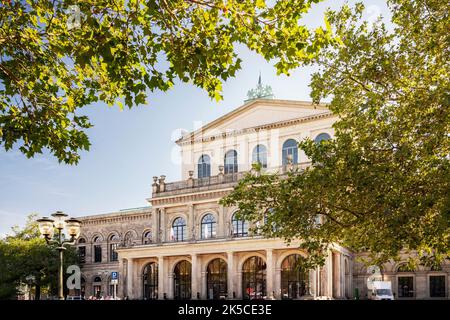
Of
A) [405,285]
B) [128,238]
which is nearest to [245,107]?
[128,238]

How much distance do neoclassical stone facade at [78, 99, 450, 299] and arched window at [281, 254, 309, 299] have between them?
8 centimetres

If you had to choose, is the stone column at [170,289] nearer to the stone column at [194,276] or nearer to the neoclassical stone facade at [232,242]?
the neoclassical stone facade at [232,242]

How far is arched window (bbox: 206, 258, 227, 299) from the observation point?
42875 millimetres

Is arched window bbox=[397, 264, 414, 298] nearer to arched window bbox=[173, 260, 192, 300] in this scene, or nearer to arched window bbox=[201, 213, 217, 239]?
arched window bbox=[201, 213, 217, 239]

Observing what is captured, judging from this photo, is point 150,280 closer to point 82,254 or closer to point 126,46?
point 82,254

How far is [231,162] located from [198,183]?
13.1ft

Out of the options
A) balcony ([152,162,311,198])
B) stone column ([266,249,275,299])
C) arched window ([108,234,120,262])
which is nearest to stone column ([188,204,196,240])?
balcony ([152,162,311,198])

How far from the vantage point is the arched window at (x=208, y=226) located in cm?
4434

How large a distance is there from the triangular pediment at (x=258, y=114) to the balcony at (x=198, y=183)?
5318 millimetres

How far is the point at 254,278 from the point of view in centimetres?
4150

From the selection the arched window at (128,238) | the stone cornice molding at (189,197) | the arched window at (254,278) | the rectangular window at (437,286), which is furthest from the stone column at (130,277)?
→ the rectangular window at (437,286)

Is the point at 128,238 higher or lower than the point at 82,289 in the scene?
higher

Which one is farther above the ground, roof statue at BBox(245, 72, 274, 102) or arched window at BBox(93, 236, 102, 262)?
roof statue at BBox(245, 72, 274, 102)

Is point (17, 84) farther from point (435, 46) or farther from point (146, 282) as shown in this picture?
point (146, 282)
